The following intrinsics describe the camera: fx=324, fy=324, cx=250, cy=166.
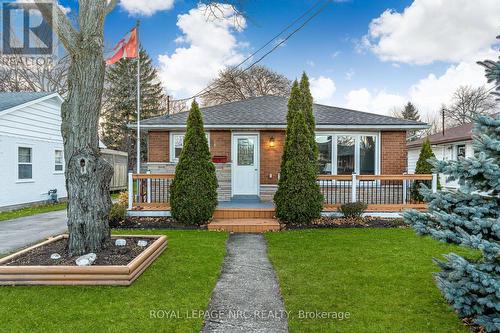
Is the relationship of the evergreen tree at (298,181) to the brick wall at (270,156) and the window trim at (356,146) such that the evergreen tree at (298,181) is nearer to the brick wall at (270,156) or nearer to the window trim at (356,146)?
the brick wall at (270,156)

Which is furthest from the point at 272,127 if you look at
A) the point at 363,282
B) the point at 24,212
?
the point at 24,212

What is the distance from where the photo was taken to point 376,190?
9.43m

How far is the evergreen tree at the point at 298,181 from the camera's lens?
8328 millimetres

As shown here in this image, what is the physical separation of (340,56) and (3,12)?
63.1 feet

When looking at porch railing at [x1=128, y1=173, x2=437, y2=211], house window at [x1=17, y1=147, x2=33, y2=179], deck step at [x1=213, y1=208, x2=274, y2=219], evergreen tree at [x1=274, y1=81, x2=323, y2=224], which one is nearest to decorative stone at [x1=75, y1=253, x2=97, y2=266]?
porch railing at [x1=128, y1=173, x2=437, y2=211]

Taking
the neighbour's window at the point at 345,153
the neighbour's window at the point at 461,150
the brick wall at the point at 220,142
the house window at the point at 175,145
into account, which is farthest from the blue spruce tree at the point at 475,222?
the neighbour's window at the point at 461,150

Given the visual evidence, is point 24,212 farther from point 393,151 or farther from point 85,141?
point 393,151

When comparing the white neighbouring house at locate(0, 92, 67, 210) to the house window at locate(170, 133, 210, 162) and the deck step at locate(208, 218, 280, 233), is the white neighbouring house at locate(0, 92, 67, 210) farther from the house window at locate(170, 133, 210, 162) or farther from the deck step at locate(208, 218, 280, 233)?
the deck step at locate(208, 218, 280, 233)

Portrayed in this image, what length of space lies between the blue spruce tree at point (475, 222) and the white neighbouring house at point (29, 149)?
44.8ft

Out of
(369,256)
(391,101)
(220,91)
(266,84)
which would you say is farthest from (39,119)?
(391,101)

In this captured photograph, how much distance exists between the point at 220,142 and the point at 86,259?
6982mm

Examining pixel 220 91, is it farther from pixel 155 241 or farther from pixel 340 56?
pixel 155 241

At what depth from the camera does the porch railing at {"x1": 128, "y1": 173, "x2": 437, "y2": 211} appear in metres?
9.12

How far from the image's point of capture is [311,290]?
4172 mm
